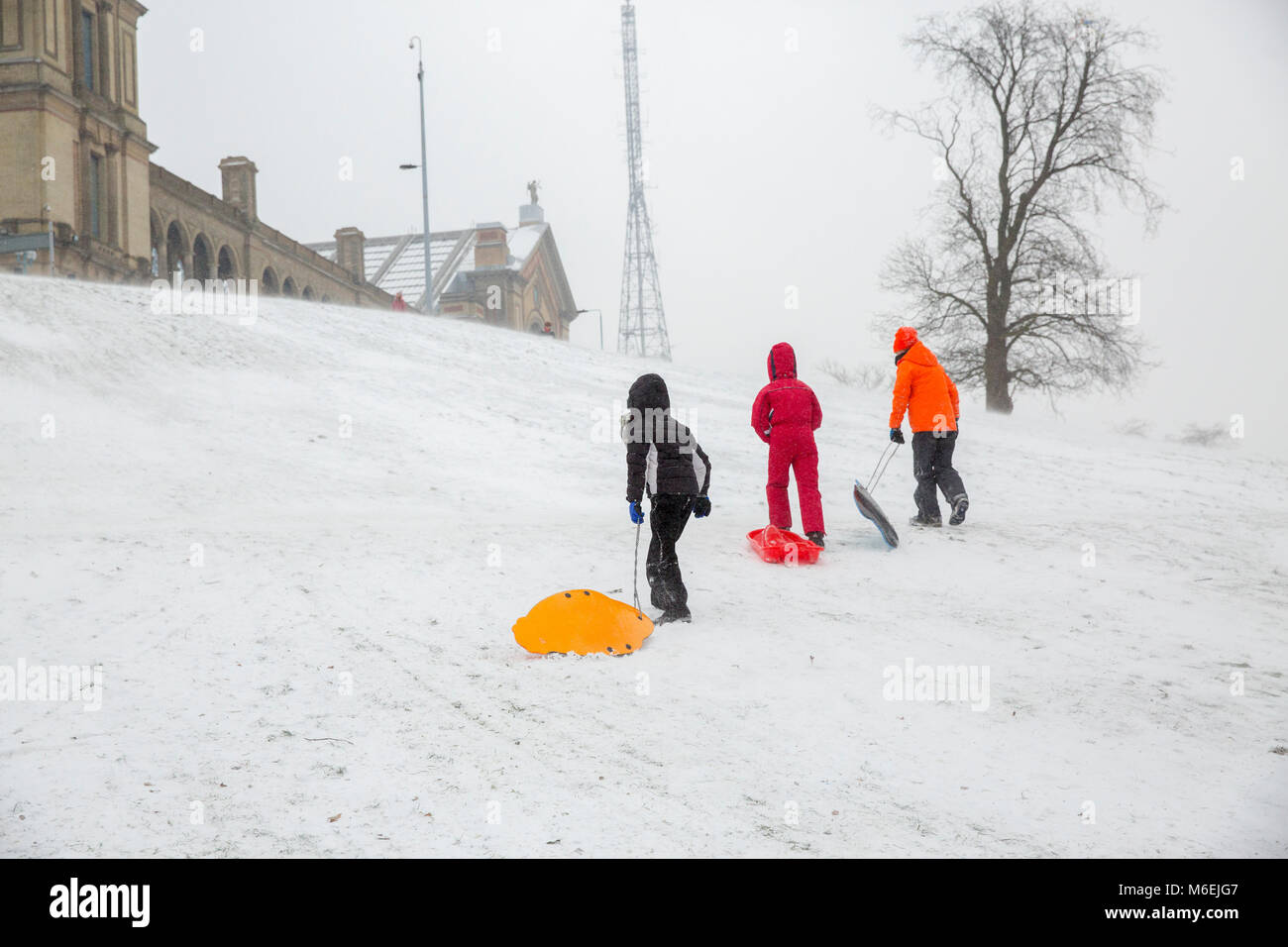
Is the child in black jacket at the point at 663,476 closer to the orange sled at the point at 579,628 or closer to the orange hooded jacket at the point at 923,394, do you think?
the orange sled at the point at 579,628

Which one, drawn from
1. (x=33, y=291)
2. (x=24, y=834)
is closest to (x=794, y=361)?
(x=24, y=834)

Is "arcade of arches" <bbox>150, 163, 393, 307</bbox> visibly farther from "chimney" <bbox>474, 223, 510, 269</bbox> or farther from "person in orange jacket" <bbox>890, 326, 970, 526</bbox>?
"person in orange jacket" <bbox>890, 326, 970, 526</bbox>

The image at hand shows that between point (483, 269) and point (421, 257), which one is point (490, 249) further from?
point (421, 257)

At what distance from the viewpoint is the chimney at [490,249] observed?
58250 mm

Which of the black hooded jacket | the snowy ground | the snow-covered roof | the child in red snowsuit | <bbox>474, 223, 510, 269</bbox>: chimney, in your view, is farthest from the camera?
the snow-covered roof

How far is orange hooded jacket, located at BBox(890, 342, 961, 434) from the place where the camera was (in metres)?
9.48

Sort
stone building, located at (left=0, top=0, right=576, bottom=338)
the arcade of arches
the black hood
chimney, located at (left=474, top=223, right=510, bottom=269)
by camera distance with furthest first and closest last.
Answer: chimney, located at (left=474, top=223, right=510, bottom=269) → the arcade of arches → stone building, located at (left=0, top=0, right=576, bottom=338) → the black hood

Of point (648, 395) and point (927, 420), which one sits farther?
point (927, 420)

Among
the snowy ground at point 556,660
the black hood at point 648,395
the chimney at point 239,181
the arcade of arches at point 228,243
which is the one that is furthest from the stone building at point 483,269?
the black hood at point 648,395

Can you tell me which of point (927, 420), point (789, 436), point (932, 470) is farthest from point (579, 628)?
point (932, 470)

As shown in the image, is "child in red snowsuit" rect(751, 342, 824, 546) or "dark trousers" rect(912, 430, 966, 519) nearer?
"child in red snowsuit" rect(751, 342, 824, 546)

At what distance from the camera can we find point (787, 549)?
8289mm

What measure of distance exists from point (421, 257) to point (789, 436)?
62.6 meters

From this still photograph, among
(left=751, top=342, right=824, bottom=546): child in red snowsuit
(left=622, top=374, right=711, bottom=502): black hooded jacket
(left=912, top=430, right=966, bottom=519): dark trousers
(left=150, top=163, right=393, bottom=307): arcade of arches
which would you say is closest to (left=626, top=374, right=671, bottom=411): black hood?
(left=622, top=374, right=711, bottom=502): black hooded jacket
